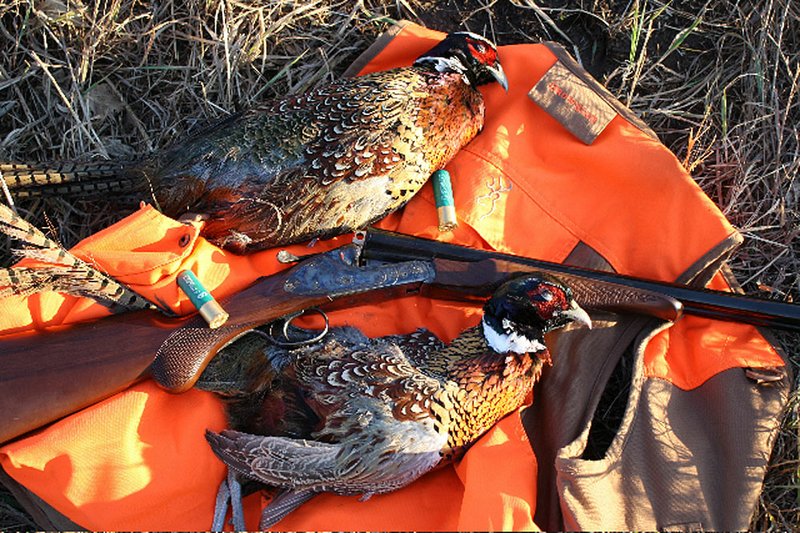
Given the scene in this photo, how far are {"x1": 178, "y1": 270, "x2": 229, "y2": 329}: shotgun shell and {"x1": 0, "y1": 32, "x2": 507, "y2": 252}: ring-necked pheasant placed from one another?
392mm

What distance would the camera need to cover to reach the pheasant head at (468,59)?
3.96 metres

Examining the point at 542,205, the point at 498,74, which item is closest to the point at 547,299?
the point at 542,205

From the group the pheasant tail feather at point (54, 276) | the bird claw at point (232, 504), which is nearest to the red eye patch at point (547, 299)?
the bird claw at point (232, 504)

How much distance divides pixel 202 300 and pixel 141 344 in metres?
0.32

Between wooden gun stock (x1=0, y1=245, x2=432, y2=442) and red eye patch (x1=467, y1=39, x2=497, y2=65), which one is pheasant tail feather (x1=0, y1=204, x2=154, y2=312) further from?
red eye patch (x1=467, y1=39, x2=497, y2=65)

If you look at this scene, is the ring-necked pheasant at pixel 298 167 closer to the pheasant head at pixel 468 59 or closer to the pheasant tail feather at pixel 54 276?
the pheasant head at pixel 468 59

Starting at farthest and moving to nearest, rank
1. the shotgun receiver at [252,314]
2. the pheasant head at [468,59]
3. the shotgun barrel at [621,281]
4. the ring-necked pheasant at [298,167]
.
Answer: the pheasant head at [468,59]
the ring-necked pheasant at [298,167]
the shotgun barrel at [621,281]
the shotgun receiver at [252,314]

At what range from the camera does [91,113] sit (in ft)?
13.9

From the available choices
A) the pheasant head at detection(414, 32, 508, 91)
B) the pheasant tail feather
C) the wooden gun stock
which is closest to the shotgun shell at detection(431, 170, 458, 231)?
the wooden gun stock

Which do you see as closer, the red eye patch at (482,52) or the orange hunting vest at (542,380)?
the orange hunting vest at (542,380)

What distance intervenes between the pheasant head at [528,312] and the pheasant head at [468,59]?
1324mm

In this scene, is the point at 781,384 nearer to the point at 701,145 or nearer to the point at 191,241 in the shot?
the point at 701,145

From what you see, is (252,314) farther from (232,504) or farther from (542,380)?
(542,380)

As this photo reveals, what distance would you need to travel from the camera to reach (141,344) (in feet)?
Answer: 10.5
